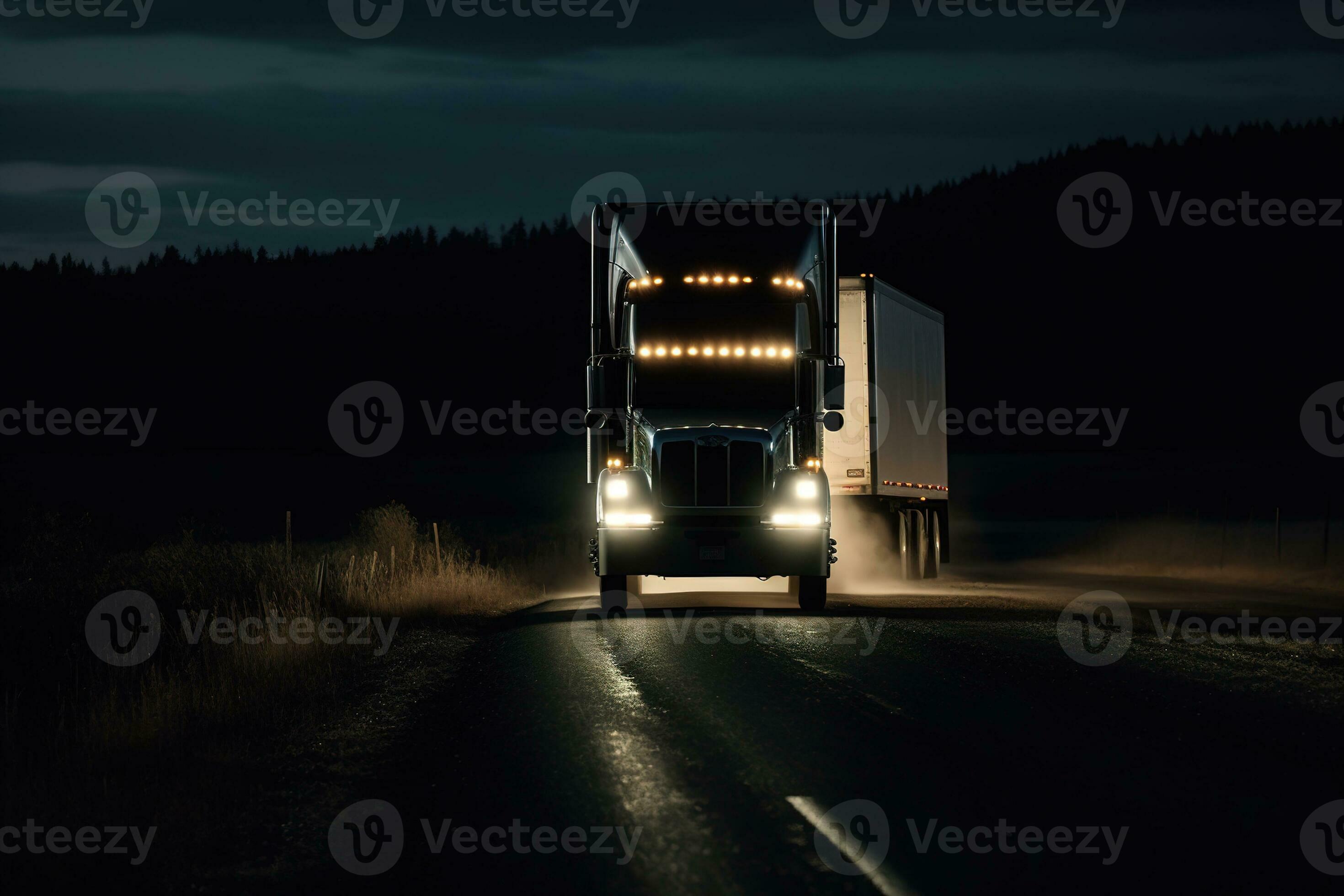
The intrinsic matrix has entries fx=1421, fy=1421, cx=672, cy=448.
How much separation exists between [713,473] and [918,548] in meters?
11.0

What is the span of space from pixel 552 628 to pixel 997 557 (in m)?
29.4

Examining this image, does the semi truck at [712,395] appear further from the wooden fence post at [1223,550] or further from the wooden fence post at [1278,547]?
the wooden fence post at [1223,550]

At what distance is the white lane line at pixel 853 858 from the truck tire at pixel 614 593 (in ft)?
35.4

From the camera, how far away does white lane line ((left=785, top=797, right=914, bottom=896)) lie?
230 inches

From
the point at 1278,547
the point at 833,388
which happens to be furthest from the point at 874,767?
the point at 1278,547

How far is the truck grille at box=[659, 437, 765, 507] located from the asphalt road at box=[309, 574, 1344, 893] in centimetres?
272

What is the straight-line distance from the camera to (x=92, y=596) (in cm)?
2080

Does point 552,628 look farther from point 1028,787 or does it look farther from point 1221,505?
point 1221,505

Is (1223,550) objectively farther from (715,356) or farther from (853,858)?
(853,858)

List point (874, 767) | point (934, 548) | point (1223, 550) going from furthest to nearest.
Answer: point (1223, 550) → point (934, 548) → point (874, 767)

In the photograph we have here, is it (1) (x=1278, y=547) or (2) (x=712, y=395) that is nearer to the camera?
(2) (x=712, y=395)

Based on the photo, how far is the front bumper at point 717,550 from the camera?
56.0 ft

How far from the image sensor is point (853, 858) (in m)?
6.28

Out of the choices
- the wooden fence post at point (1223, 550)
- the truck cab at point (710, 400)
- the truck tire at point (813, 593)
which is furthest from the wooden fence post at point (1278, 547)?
the truck cab at point (710, 400)
